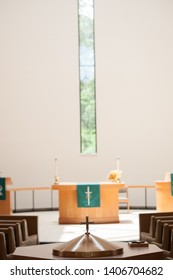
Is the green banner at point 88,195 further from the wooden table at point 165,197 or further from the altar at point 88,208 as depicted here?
the wooden table at point 165,197

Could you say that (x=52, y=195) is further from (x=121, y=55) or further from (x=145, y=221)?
(x=145, y=221)

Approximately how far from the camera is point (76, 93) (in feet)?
47.0

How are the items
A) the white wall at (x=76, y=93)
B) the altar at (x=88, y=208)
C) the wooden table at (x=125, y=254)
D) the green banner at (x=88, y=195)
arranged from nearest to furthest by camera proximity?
the wooden table at (x=125, y=254), the green banner at (x=88, y=195), the altar at (x=88, y=208), the white wall at (x=76, y=93)

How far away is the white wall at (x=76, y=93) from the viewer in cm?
1402

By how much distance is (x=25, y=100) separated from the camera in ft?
46.2

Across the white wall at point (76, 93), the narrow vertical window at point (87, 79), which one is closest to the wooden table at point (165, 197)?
the white wall at point (76, 93)

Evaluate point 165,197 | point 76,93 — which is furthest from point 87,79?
point 165,197

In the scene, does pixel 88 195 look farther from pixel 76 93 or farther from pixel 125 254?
pixel 125 254

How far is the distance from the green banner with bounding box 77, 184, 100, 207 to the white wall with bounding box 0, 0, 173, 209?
313 cm

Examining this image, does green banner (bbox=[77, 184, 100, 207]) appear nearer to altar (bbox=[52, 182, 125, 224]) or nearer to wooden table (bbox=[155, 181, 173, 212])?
altar (bbox=[52, 182, 125, 224])

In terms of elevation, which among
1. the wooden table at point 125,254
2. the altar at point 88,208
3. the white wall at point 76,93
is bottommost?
the altar at point 88,208

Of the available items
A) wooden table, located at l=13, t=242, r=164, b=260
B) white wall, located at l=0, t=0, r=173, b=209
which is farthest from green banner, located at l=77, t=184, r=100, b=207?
wooden table, located at l=13, t=242, r=164, b=260

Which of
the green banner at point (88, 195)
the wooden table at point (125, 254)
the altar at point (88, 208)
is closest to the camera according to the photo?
the wooden table at point (125, 254)

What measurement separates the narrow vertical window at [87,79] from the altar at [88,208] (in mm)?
3327
